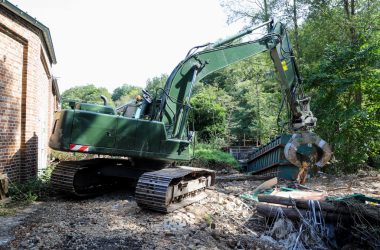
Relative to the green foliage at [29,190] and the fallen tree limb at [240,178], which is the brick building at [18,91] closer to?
the green foliage at [29,190]

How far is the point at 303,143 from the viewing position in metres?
8.30

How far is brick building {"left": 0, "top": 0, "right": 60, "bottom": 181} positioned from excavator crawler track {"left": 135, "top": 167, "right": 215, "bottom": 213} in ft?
10.9

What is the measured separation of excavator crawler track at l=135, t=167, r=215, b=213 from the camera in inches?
215

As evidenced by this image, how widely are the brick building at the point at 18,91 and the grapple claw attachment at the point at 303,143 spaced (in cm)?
601

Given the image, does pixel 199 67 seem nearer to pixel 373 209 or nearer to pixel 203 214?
pixel 203 214

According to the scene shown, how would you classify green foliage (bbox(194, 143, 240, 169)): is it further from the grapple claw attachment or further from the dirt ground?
the dirt ground

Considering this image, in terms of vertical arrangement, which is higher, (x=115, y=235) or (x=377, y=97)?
(x=377, y=97)

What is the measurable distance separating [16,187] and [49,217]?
190 cm

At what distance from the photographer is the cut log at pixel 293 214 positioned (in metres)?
5.65

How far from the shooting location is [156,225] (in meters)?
5.04

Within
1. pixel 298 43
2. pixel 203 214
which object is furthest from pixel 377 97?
pixel 203 214

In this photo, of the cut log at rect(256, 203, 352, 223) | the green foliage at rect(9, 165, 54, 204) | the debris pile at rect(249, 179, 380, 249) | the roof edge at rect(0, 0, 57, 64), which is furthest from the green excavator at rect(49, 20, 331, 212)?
the roof edge at rect(0, 0, 57, 64)

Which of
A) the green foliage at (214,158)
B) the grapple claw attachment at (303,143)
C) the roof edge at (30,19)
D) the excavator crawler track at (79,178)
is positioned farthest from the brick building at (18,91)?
the green foliage at (214,158)

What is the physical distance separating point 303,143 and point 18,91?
21.8 ft
